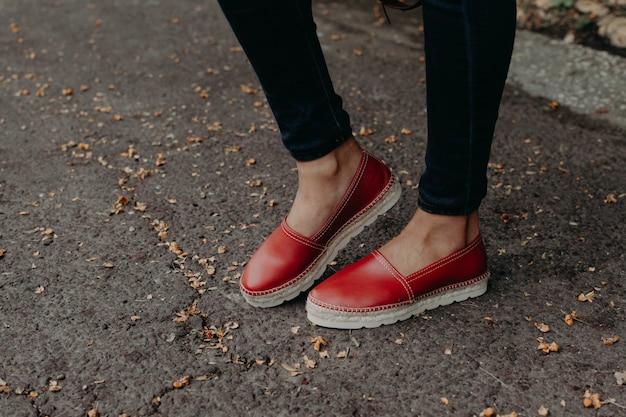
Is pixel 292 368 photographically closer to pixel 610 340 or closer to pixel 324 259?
pixel 324 259

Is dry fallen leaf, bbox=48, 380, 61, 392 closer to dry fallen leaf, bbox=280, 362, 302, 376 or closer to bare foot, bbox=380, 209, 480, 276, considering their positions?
dry fallen leaf, bbox=280, 362, 302, 376

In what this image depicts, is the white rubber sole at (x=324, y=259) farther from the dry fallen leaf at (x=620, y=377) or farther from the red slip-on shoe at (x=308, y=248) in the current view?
the dry fallen leaf at (x=620, y=377)

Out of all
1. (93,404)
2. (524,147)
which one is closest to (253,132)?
(524,147)

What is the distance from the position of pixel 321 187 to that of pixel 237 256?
0.38m

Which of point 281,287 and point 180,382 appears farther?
point 281,287

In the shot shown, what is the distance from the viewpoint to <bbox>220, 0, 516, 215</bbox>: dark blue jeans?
123 centimetres

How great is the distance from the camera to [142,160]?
2.37 metres

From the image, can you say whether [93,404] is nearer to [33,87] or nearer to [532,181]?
[532,181]

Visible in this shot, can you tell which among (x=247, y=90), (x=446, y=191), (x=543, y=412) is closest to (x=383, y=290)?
(x=446, y=191)

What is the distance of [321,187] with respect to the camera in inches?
60.3

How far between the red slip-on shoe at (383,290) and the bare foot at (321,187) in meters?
0.13

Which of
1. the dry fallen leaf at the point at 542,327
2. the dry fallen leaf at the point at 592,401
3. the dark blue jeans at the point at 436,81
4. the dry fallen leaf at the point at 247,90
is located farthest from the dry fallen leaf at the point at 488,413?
the dry fallen leaf at the point at 247,90

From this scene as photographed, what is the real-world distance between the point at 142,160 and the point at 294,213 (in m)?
0.98

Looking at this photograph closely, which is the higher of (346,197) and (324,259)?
(346,197)
